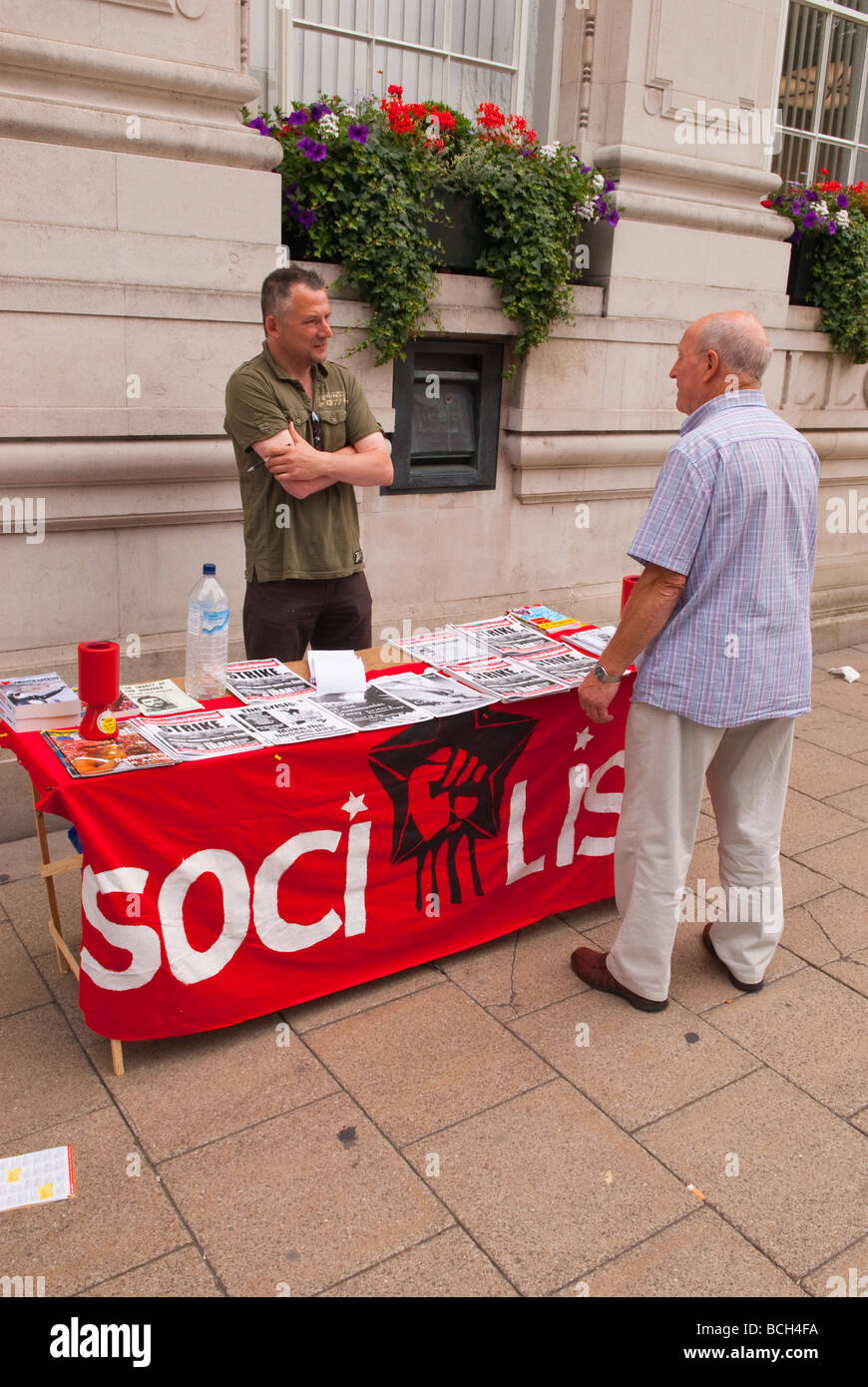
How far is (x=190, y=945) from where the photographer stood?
132 inches

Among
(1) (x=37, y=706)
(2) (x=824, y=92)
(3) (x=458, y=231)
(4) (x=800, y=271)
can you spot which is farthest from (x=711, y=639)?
(2) (x=824, y=92)

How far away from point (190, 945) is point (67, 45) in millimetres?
3563

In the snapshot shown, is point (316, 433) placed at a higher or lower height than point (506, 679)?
A: higher

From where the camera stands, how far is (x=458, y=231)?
5793 millimetres

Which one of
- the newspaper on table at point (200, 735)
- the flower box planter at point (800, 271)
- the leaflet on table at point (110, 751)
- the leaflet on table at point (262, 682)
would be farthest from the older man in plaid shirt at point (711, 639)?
the flower box planter at point (800, 271)

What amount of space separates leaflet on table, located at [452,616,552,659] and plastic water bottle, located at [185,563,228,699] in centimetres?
113

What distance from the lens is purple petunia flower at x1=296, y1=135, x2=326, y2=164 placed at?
5.16 metres

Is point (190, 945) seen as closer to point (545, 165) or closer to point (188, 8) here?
point (188, 8)

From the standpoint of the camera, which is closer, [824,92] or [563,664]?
[563,664]

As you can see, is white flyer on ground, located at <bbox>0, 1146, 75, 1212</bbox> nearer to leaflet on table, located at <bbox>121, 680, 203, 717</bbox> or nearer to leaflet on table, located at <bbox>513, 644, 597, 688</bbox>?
leaflet on table, located at <bbox>121, 680, 203, 717</bbox>

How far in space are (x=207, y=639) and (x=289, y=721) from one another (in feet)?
1.34

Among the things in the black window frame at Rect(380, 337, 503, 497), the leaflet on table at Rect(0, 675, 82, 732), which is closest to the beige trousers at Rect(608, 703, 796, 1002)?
the leaflet on table at Rect(0, 675, 82, 732)

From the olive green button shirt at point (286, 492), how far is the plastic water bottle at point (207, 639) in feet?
2.11

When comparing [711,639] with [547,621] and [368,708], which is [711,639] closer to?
[368,708]
